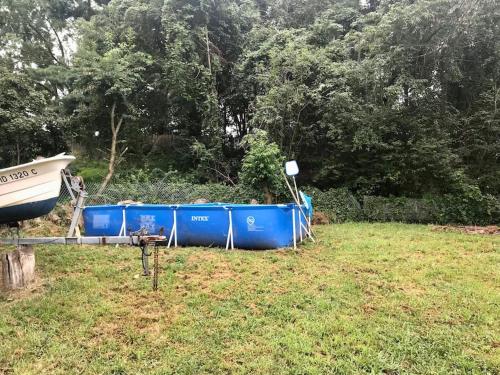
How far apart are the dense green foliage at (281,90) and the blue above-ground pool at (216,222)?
5598mm

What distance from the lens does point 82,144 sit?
14.0 meters

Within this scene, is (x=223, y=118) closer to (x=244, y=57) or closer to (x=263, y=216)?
(x=244, y=57)

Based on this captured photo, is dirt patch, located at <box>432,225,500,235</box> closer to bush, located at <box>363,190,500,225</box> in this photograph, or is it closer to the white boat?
bush, located at <box>363,190,500,225</box>

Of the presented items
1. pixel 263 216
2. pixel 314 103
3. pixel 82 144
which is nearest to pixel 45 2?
pixel 82 144

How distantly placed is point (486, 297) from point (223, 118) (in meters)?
12.3

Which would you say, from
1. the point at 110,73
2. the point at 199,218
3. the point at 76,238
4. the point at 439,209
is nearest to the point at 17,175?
the point at 76,238

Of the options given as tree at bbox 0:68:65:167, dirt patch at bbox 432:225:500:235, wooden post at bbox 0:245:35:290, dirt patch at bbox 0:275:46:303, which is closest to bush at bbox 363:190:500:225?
dirt patch at bbox 432:225:500:235

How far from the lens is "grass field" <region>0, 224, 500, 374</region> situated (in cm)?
287

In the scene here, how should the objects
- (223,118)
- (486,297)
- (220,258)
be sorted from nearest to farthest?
(486,297), (220,258), (223,118)

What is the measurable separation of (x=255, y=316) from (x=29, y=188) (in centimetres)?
319

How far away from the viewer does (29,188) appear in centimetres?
446

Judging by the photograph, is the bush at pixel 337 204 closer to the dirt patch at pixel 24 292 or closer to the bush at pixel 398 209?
the bush at pixel 398 209

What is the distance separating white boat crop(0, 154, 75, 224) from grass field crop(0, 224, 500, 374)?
926 mm

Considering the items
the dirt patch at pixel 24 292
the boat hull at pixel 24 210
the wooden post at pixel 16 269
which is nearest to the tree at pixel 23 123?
the boat hull at pixel 24 210
